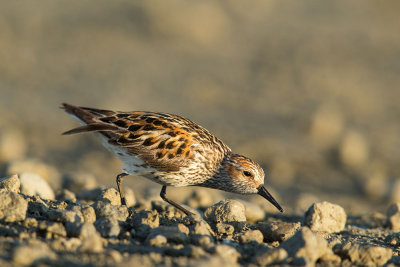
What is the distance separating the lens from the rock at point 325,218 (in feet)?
28.1

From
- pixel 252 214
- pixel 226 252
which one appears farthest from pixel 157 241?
pixel 252 214

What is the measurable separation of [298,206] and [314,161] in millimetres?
4654

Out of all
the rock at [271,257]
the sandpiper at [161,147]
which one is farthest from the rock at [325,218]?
the rock at [271,257]

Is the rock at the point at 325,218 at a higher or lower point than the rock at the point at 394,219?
lower

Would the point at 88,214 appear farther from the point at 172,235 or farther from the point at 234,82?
the point at 234,82

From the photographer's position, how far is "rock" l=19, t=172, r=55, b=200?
8.84 m

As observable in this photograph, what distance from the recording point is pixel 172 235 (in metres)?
6.34

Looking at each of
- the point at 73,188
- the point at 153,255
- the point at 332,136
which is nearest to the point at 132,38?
the point at 332,136

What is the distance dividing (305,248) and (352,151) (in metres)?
10.6

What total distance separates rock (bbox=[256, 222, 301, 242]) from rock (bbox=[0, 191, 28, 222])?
2.94m

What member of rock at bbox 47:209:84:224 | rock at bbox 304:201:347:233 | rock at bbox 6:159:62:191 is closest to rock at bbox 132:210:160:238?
rock at bbox 47:209:84:224

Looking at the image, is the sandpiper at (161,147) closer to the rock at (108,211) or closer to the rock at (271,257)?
the rock at (108,211)

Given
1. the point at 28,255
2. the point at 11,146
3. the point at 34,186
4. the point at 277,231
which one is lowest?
the point at 28,255

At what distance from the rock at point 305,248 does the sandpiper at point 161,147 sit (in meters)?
2.46
